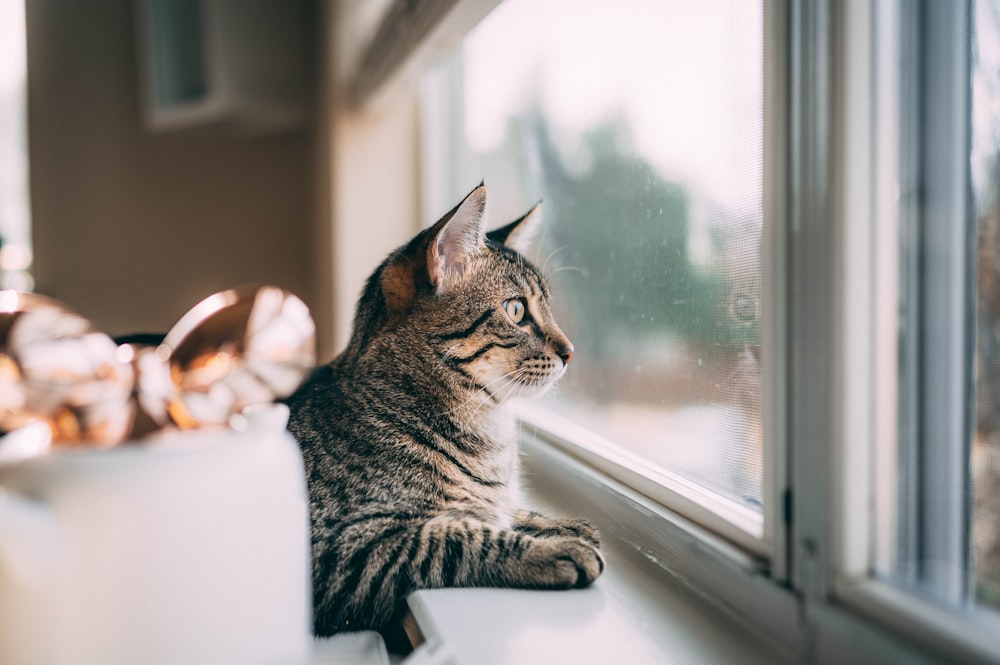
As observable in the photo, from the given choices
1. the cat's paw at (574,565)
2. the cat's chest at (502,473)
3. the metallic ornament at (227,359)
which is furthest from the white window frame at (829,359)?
the metallic ornament at (227,359)

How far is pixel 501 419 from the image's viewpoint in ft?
2.80

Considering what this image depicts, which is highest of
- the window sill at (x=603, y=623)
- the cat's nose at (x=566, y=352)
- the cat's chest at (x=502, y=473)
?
the cat's nose at (x=566, y=352)

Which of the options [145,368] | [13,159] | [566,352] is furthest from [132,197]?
[145,368]

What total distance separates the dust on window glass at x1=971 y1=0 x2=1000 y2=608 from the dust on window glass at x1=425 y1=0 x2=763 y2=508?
18cm

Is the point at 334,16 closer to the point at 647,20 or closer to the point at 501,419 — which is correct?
the point at 647,20

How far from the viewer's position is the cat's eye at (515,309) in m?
0.84

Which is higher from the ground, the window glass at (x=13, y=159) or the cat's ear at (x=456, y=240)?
the window glass at (x=13, y=159)

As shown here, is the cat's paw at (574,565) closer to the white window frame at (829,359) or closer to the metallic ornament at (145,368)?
the white window frame at (829,359)

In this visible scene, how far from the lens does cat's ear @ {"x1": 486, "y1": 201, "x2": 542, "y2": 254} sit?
896 mm

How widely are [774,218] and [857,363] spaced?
123 millimetres

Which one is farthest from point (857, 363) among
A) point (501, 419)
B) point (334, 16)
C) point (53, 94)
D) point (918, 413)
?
point (53, 94)

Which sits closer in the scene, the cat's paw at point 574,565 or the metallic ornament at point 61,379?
the metallic ornament at point 61,379

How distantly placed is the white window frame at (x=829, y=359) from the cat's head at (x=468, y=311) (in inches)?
13.0

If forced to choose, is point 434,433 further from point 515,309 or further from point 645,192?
point 645,192
